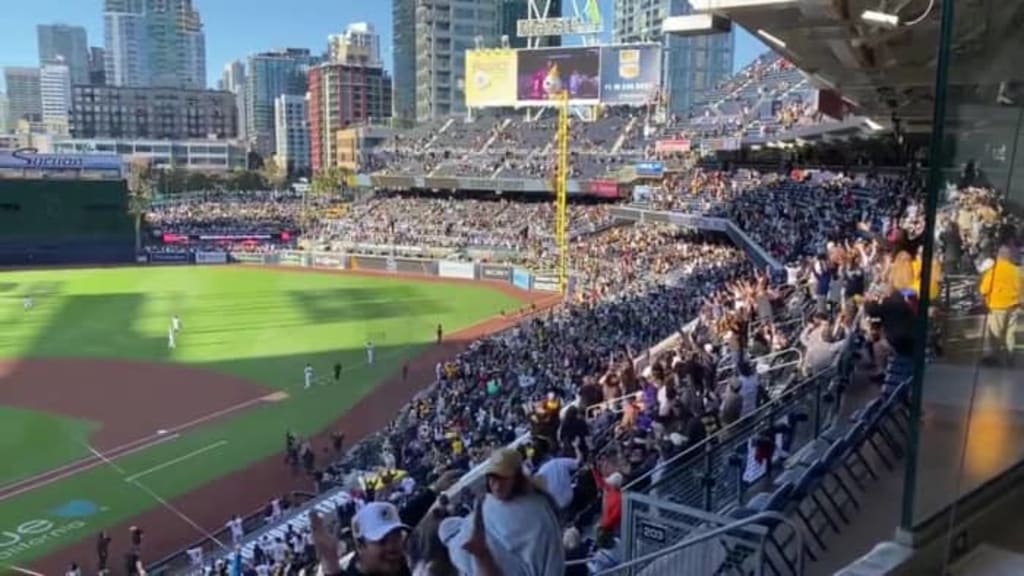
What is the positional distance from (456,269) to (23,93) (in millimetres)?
188619

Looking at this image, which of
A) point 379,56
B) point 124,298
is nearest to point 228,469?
point 124,298

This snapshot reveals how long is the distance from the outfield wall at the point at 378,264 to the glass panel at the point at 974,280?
38.0 meters

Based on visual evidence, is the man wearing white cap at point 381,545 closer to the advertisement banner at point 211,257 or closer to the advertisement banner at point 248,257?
the advertisement banner at point 248,257

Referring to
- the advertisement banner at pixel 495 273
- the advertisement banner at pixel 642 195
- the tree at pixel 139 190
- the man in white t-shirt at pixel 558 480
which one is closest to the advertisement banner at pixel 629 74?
the advertisement banner at pixel 642 195

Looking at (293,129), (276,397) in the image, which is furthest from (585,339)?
(293,129)

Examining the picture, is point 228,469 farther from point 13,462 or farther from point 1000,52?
point 1000,52

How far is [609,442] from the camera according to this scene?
25.2ft

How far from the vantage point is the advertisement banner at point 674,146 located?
155 ft

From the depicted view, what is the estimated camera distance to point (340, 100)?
481 feet

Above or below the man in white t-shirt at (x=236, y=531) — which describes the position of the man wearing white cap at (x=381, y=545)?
above

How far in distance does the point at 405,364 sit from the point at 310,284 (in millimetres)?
19854

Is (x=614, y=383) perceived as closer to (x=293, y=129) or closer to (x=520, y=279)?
(x=520, y=279)

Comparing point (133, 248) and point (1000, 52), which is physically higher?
point (1000, 52)

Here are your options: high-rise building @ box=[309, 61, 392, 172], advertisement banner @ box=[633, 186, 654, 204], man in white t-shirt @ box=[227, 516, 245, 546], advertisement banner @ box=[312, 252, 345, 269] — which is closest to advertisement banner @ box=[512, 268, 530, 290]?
advertisement banner @ box=[633, 186, 654, 204]
